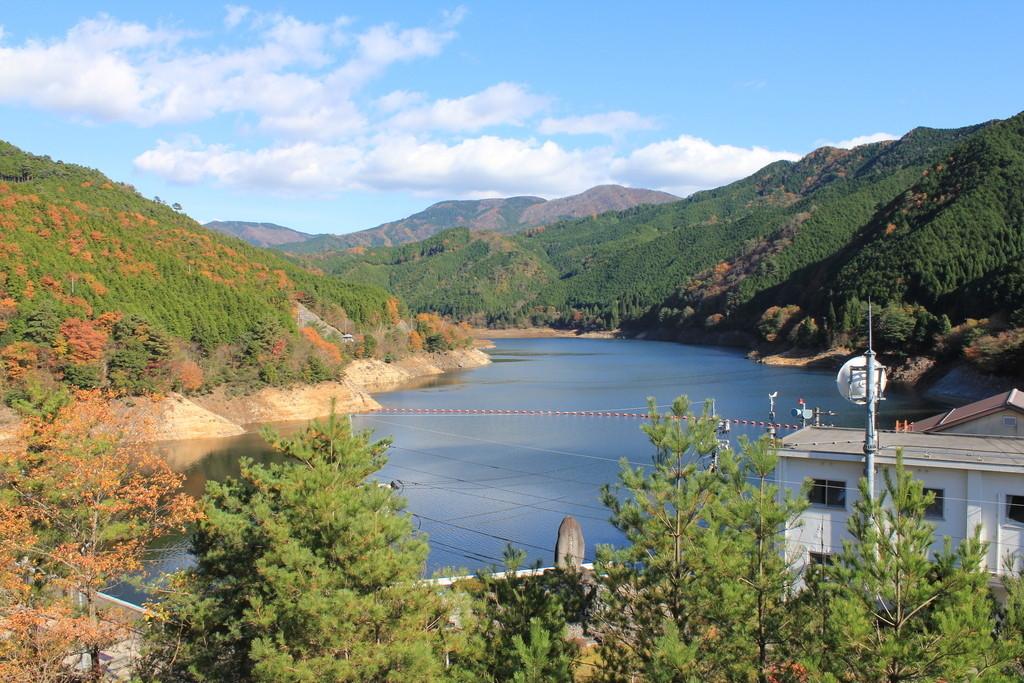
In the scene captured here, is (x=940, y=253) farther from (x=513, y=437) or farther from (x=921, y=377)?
(x=513, y=437)

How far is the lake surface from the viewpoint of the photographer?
65.7 ft

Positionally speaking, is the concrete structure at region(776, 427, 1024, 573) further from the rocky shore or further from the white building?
the rocky shore

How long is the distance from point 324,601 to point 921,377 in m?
50.3

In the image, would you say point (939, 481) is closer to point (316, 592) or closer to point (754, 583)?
point (754, 583)

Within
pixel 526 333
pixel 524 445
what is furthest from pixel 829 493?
pixel 526 333

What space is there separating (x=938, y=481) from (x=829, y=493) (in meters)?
1.47

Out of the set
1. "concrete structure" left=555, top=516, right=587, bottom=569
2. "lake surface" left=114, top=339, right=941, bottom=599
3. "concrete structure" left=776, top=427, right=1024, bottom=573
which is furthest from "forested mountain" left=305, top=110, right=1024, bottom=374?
"concrete structure" left=555, top=516, right=587, bottom=569

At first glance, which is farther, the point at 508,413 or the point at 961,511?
the point at 508,413

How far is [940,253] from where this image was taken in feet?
204

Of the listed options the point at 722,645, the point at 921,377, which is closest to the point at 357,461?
the point at 722,645

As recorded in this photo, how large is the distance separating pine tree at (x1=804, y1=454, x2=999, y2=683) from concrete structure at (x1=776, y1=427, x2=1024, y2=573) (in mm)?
4547

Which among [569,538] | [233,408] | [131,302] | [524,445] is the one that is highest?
[131,302]

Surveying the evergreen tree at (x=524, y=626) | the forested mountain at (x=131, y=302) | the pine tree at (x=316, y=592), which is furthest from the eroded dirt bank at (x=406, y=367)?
the evergreen tree at (x=524, y=626)

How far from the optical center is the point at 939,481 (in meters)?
11.2
